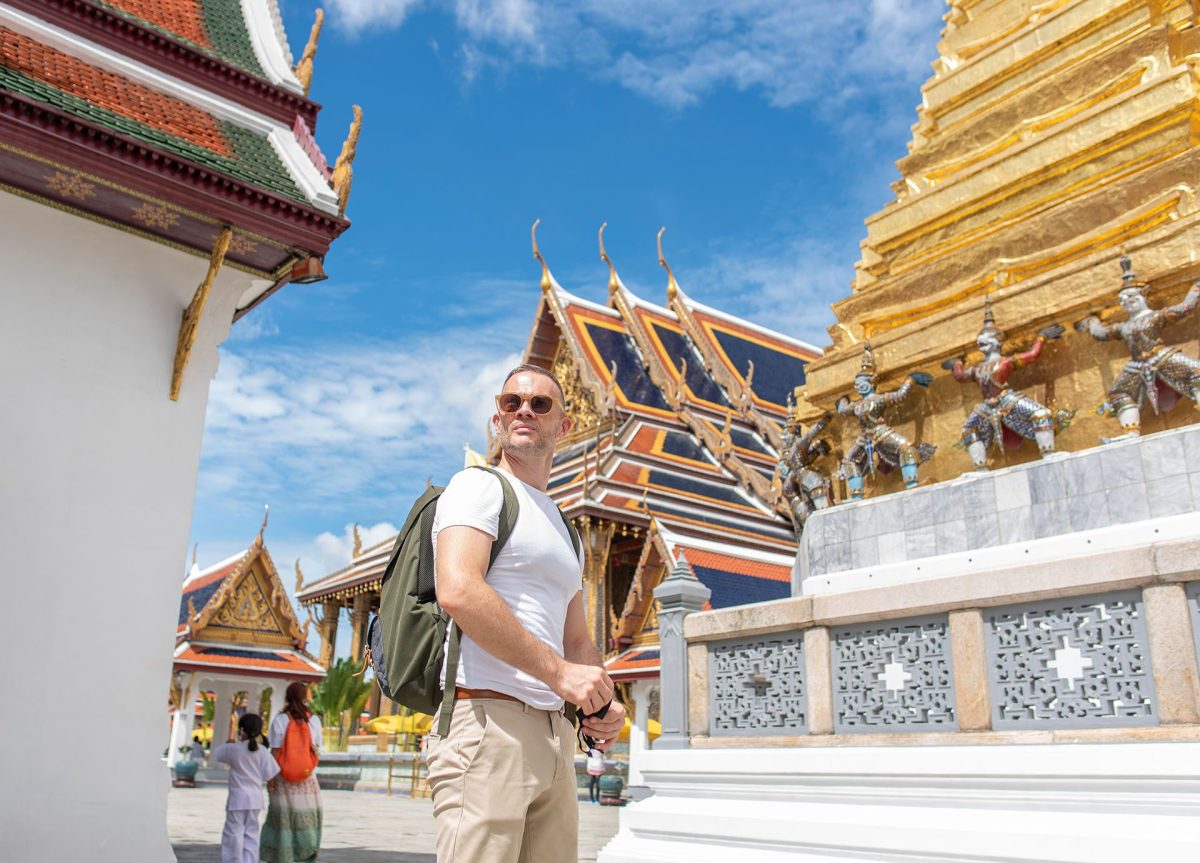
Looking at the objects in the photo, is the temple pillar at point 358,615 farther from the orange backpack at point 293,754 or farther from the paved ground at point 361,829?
the orange backpack at point 293,754

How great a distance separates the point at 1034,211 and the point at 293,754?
228 inches

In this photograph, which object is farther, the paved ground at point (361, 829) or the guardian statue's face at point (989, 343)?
the paved ground at point (361, 829)

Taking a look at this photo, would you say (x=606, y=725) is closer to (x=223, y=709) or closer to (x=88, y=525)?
(x=88, y=525)

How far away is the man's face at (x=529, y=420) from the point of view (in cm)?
178

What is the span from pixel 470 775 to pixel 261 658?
1524 centimetres

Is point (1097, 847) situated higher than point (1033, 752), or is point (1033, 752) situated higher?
point (1033, 752)

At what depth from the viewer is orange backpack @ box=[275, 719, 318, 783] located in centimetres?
537

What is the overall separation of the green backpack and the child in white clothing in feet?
14.2

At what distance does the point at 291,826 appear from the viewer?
536cm

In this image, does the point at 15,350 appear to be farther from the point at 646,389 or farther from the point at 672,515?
the point at 646,389

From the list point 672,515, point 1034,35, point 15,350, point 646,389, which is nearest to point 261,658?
point 672,515

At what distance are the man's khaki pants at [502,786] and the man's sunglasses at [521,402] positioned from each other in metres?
0.52

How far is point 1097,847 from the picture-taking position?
3.28 meters

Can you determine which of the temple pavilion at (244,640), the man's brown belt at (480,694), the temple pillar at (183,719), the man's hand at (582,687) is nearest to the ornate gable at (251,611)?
the temple pavilion at (244,640)
